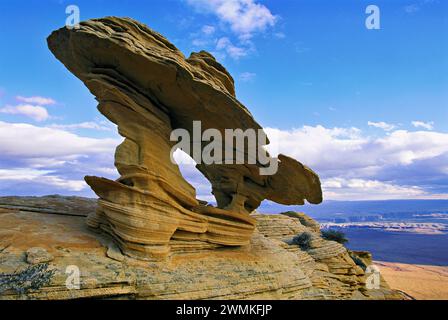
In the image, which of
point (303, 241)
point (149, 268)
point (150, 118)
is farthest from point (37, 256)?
point (303, 241)

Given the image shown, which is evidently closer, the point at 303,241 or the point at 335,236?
the point at 303,241

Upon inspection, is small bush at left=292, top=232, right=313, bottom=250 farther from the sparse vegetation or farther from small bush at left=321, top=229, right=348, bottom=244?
the sparse vegetation

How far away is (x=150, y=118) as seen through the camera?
16969 mm

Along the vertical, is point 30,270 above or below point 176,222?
below

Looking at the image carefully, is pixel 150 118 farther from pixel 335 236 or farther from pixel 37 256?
pixel 335 236

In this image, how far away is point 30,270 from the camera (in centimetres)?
1173

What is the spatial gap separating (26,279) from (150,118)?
8.91 meters

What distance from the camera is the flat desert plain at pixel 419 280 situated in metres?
71.3

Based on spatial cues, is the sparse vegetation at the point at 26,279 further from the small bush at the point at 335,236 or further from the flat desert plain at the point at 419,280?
the flat desert plain at the point at 419,280

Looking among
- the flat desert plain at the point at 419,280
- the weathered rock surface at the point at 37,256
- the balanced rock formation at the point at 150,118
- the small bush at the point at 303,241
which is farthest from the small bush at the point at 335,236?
the flat desert plain at the point at 419,280

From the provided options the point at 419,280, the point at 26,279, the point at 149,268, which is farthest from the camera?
the point at 419,280
